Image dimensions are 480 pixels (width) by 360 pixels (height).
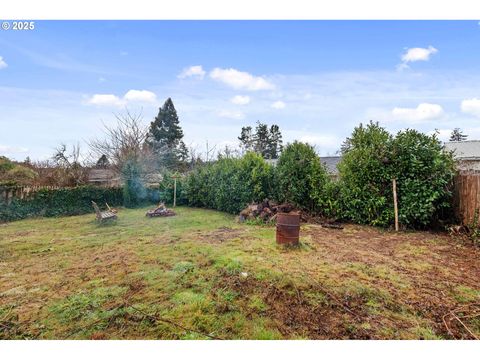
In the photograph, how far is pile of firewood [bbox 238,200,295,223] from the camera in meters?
5.54

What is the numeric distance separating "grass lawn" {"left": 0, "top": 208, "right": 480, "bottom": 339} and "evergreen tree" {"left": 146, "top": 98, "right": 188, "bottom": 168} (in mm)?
9271

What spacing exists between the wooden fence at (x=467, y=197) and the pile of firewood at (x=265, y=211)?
2.89 metres

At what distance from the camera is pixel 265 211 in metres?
5.61

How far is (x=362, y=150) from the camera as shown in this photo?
4.97 m

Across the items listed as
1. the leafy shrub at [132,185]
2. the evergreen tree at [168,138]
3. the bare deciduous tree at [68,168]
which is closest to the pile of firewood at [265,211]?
the leafy shrub at [132,185]

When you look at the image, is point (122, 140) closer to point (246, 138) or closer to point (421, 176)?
point (246, 138)

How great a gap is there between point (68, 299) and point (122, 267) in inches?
30.6

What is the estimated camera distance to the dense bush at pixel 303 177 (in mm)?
5695

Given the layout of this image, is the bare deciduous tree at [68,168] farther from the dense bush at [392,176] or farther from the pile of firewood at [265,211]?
the dense bush at [392,176]

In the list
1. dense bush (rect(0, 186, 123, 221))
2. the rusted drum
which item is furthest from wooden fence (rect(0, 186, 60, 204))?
the rusted drum

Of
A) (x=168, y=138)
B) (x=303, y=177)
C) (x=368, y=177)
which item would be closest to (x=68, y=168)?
(x=168, y=138)

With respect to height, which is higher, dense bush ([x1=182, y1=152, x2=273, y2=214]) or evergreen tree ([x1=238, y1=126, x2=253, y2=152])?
evergreen tree ([x1=238, y1=126, x2=253, y2=152])

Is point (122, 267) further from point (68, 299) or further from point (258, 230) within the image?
point (258, 230)

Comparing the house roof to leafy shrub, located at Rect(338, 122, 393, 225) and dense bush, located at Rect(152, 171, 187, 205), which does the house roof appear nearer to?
leafy shrub, located at Rect(338, 122, 393, 225)
